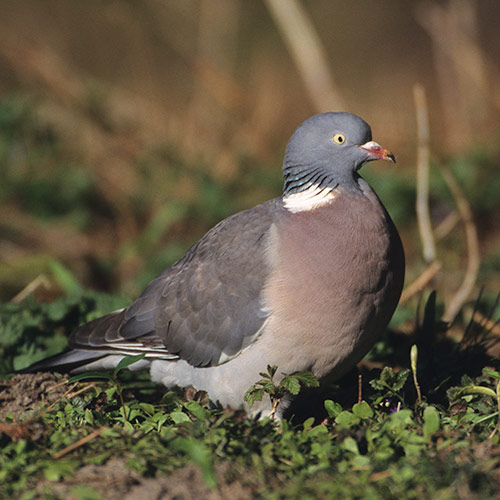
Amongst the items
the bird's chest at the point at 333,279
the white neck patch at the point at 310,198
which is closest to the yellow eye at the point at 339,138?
the white neck patch at the point at 310,198

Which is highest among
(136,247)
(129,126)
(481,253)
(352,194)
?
(129,126)

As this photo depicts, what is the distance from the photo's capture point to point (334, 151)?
3.59m

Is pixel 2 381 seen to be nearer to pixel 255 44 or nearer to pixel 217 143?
pixel 217 143

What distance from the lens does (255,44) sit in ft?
38.8

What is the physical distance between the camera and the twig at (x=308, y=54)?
764 centimetres

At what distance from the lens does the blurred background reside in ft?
22.4

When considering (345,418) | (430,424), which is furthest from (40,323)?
(430,424)

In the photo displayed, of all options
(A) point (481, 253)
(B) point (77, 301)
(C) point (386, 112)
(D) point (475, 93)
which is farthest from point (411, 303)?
(C) point (386, 112)

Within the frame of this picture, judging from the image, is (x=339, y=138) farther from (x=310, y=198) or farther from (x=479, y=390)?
(x=479, y=390)

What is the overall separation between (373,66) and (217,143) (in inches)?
190

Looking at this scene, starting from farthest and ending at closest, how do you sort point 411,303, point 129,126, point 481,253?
point 129,126 → point 481,253 → point 411,303

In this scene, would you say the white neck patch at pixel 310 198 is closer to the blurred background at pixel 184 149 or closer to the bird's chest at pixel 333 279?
the bird's chest at pixel 333 279

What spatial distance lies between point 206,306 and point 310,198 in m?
0.77

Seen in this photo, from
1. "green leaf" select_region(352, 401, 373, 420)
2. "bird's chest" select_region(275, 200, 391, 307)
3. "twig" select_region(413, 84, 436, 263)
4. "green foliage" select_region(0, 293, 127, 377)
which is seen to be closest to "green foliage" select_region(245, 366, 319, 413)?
"green leaf" select_region(352, 401, 373, 420)
